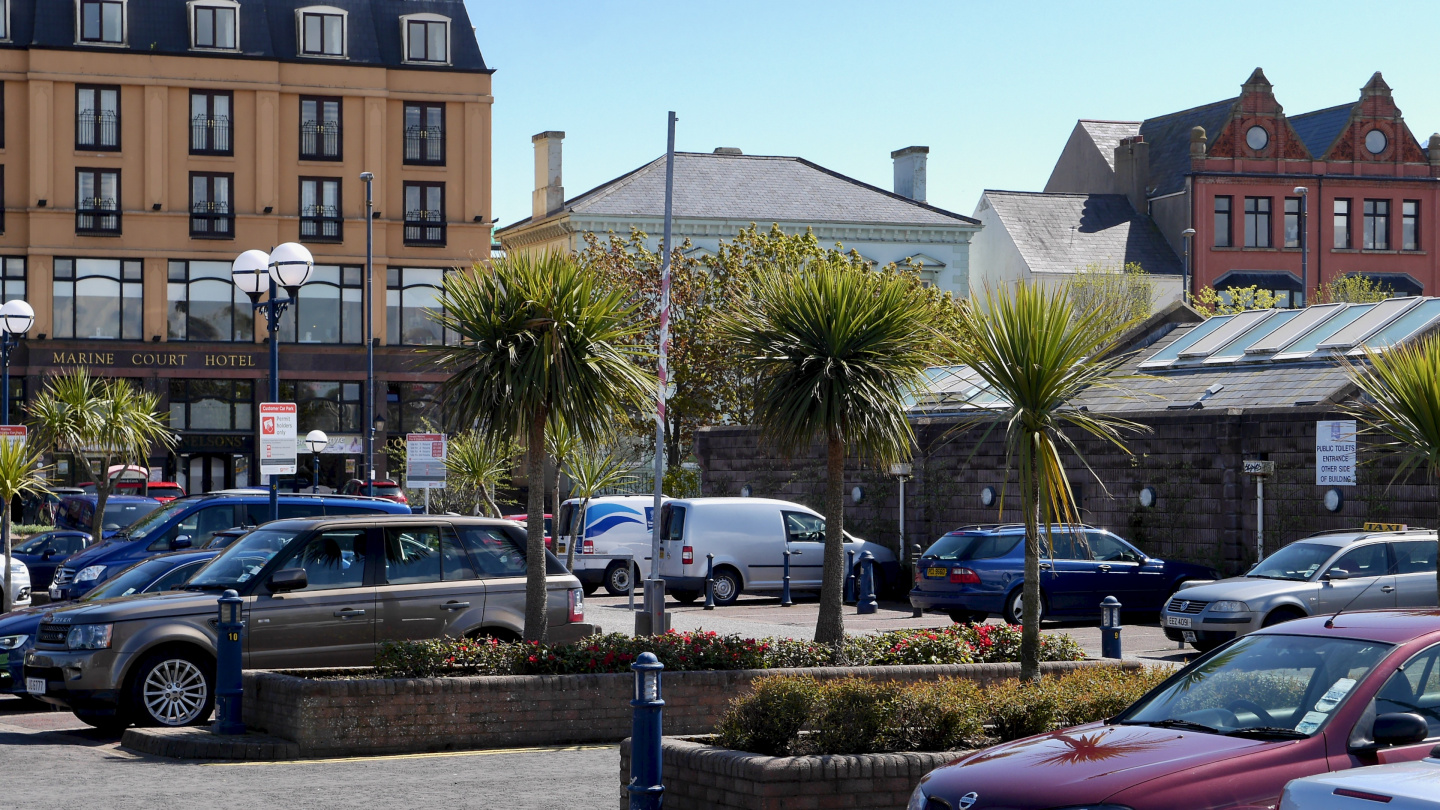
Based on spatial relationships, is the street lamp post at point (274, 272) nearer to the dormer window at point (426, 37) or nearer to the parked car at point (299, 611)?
the parked car at point (299, 611)

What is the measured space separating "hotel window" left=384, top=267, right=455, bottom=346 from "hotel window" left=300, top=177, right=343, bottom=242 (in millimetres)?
2416

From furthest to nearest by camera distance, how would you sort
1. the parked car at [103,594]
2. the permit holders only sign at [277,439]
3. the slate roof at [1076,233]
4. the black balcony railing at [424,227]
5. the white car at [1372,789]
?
the slate roof at [1076,233]
the black balcony railing at [424,227]
the permit holders only sign at [277,439]
the parked car at [103,594]
the white car at [1372,789]

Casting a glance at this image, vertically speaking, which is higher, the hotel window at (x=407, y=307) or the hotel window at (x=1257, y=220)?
Answer: the hotel window at (x=1257, y=220)

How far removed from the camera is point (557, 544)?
99.0 ft

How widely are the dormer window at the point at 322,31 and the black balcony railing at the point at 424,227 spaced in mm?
5981

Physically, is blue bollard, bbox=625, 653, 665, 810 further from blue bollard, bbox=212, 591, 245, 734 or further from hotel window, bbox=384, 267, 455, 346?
hotel window, bbox=384, 267, 455, 346

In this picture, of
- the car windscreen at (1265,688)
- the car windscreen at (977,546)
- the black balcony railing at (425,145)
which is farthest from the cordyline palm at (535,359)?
the black balcony railing at (425,145)

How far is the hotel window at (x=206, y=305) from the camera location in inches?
2090

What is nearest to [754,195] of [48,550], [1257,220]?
[1257,220]

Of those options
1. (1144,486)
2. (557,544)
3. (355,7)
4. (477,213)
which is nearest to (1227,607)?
(1144,486)

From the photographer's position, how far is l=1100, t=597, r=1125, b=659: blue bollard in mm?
14328

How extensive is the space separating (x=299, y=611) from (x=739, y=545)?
1484cm

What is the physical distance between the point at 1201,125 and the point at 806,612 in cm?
4888

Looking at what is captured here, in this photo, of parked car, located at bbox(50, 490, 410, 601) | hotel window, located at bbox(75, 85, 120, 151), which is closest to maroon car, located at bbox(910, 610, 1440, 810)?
parked car, located at bbox(50, 490, 410, 601)
